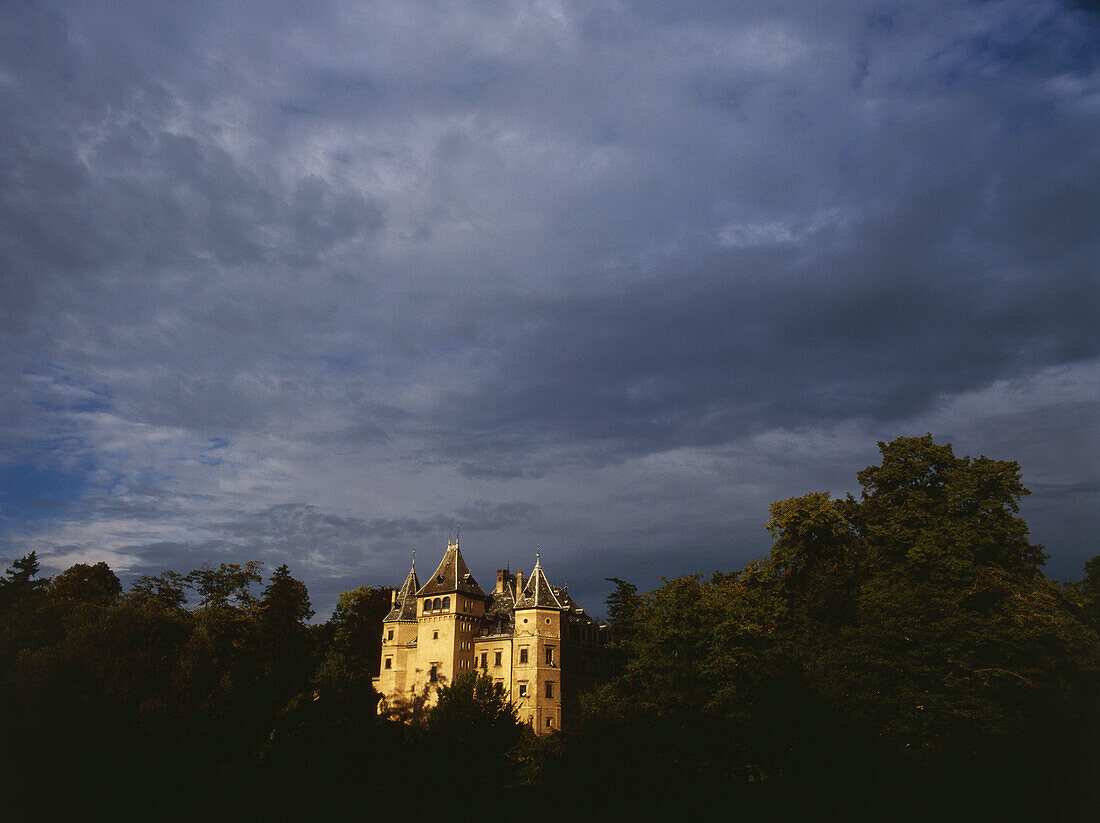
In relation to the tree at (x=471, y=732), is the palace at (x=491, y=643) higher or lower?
higher

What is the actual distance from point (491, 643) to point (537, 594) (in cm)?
579

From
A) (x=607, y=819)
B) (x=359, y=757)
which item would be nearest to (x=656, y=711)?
(x=607, y=819)

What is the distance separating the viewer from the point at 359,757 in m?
43.9

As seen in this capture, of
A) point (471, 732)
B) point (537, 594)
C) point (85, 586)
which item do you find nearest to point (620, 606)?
point (537, 594)

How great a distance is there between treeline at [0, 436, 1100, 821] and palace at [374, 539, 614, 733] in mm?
15158

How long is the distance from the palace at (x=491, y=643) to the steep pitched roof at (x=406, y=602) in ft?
0.39

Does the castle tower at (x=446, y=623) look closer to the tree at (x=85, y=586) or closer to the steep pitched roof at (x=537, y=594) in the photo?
the steep pitched roof at (x=537, y=594)

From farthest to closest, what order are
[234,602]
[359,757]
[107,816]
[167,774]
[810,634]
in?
[359,757] < [234,602] < [810,634] < [167,774] < [107,816]

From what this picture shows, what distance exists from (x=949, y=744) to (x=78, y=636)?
38505 mm

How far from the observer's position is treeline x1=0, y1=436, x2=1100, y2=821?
29969 millimetres

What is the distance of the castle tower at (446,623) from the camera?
58.5 metres

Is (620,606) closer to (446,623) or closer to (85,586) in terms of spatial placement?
(446,623)

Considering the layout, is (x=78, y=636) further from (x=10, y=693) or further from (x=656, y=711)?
(x=656, y=711)

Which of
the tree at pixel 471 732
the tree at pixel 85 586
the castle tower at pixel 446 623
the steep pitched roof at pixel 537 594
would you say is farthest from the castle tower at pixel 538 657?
the tree at pixel 85 586
